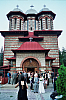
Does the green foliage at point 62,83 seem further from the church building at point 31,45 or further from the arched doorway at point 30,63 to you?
the arched doorway at point 30,63

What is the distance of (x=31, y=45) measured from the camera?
1666 centimetres

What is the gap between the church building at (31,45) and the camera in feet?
50.2

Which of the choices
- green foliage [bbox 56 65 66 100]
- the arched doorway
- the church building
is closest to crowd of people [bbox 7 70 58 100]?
green foliage [bbox 56 65 66 100]

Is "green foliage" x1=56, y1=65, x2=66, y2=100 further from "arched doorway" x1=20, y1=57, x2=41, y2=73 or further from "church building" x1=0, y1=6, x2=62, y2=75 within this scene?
"arched doorway" x1=20, y1=57, x2=41, y2=73

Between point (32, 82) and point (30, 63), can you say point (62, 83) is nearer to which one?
point (32, 82)

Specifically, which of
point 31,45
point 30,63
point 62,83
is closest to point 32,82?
point 30,63

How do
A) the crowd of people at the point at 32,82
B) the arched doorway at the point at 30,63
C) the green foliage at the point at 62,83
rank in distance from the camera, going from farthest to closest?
the arched doorway at the point at 30,63, the crowd of people at the point at 32,82, the green foliage at the point at 62,83

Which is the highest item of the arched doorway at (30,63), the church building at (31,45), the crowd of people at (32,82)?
the church building at (31,45)

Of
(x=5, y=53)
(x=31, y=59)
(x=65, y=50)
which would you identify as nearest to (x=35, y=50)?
(x=31, y=59)

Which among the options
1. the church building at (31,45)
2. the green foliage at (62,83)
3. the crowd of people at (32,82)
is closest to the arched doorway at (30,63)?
the church building at (31,45)

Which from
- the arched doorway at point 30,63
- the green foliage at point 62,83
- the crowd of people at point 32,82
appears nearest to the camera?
the green foliage at point 62,83

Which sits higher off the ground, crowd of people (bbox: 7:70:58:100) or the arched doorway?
the arched doorway

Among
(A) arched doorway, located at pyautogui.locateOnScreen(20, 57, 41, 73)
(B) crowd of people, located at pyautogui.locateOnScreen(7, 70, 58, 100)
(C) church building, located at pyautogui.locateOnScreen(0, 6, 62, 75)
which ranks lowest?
(B) crowd of people, located at pyautogui.locateOnScreen(7, 70, 58, 100)

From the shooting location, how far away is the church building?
15.3 m
